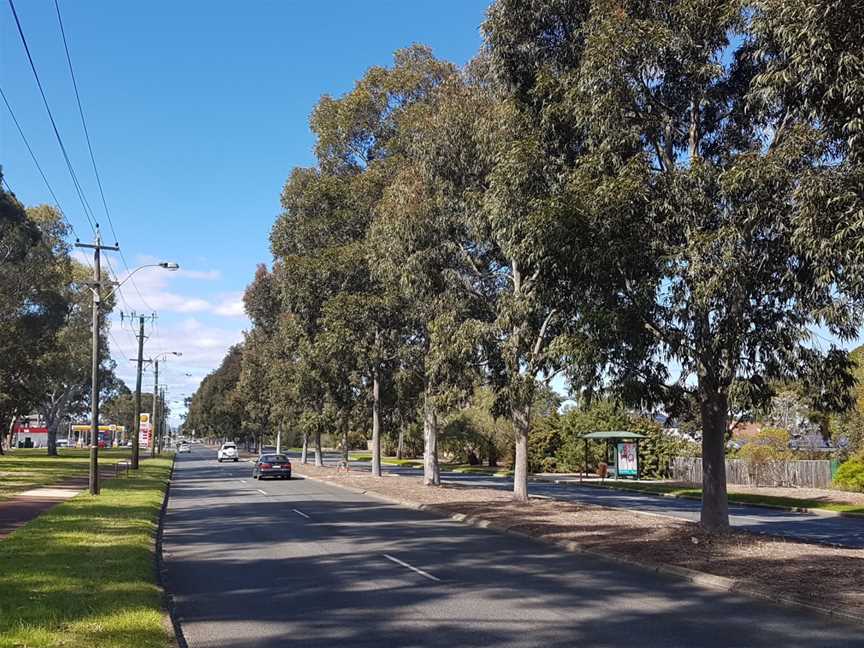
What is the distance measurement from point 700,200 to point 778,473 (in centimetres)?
2805

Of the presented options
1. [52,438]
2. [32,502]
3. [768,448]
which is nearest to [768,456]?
[768,448]

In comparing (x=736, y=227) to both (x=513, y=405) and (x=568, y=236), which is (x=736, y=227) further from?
(x=513, y=405)

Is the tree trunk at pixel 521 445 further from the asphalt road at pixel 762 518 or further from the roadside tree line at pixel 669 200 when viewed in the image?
the asphalt road at pixel 762 518

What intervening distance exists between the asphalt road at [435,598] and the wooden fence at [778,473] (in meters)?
24.7

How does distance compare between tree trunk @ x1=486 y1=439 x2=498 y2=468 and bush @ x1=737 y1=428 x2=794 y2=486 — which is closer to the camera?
bush @ x1=737 y1=428 x2=794 y2=486

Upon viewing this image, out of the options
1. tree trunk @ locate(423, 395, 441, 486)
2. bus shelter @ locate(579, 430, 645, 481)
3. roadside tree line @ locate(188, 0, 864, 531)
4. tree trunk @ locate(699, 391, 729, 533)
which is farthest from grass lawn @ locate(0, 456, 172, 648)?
bus shelter @ locate(579, 430, 645, 481)

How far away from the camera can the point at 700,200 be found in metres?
14.4

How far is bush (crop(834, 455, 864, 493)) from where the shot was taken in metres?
32.7

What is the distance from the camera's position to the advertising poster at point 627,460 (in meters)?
42.1

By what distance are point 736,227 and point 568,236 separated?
2.88m

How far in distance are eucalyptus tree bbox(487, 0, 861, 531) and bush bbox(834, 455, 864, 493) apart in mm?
19963

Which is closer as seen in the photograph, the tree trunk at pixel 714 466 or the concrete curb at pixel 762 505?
the tree trunk at pixel 714 466

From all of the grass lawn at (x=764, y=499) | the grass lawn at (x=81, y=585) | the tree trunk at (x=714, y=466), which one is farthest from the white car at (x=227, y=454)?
the tree trunk at (x=714, y=466)

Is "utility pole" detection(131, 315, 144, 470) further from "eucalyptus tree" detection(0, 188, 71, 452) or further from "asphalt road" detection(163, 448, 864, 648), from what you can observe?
"asphalt road" detection(163, 448, 864, 648)
